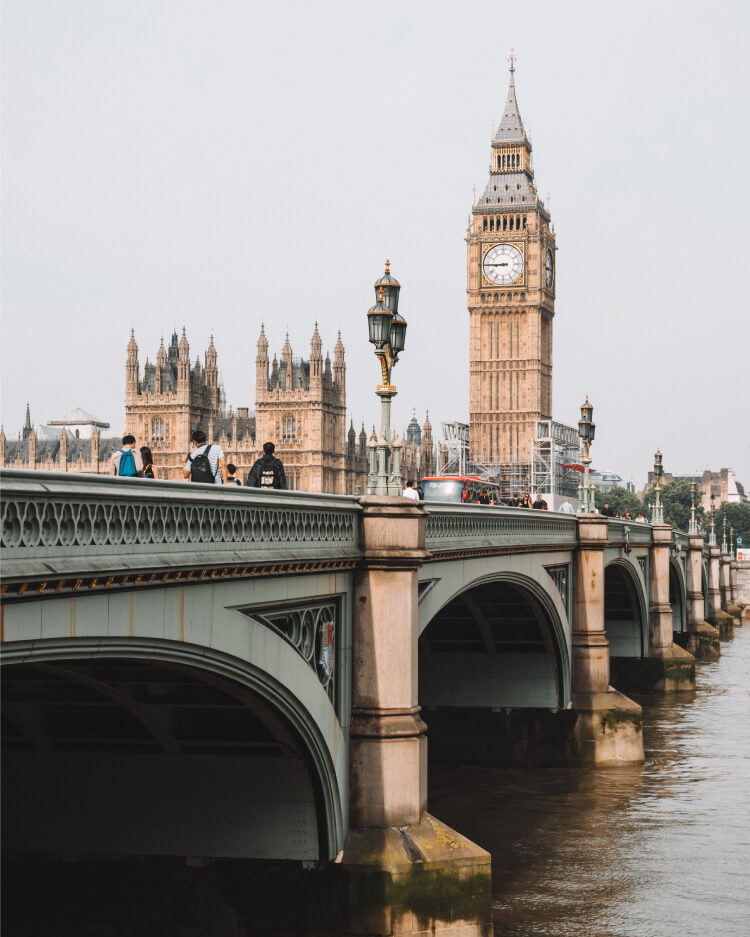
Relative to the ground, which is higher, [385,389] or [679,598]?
[385,389]

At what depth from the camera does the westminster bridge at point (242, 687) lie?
806 centimetres

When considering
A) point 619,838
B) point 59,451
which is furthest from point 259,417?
point 619,838

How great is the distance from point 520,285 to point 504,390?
8.89 m

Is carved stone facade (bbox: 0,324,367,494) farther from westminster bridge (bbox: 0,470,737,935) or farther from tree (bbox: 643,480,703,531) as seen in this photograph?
westminster bridge (bbox: 0,470,737,935)

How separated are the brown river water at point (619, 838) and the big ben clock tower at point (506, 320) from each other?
89.6 metres

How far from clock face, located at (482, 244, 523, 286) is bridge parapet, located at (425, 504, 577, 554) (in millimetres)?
95023

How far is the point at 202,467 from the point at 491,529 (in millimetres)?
8146

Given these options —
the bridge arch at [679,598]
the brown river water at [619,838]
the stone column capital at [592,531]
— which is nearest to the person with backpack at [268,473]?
the brown river water at [619,838]

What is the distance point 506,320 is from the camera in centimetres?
12031

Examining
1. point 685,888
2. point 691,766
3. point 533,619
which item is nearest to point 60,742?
point 685,888

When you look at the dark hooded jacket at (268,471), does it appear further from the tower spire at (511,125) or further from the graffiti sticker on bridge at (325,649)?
the tower spire at (511,125)

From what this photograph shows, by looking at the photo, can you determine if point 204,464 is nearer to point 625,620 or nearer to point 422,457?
point 625,620

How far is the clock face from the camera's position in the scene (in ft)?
393

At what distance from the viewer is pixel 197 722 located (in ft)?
43.0
